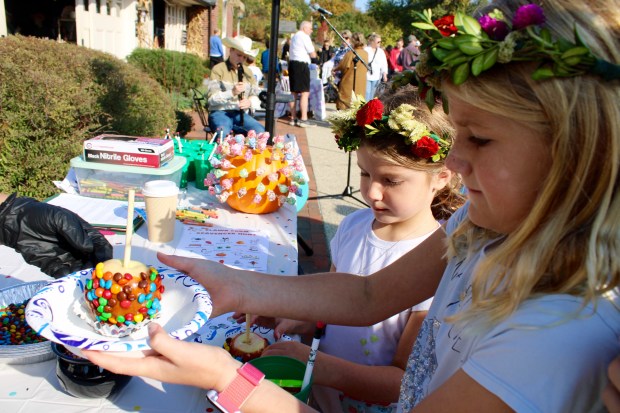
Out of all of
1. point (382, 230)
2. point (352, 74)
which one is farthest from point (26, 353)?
point (352, 74)

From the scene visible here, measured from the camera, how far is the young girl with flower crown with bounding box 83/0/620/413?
761mm

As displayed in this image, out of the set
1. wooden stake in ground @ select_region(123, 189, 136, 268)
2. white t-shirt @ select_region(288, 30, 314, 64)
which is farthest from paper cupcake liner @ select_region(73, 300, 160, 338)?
white t-shirt @ select_region(288, 30, 314, 64)

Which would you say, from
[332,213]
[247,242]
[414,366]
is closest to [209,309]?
[414,366]

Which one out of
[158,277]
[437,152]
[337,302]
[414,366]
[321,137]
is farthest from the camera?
[321,137]

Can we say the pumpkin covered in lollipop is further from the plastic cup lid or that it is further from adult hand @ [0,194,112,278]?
adult hand @ [0,194,112,278]

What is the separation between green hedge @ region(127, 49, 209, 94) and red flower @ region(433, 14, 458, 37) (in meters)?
11.2

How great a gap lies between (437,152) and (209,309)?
3.36 ft

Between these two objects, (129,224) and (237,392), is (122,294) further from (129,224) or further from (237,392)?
(237,392)

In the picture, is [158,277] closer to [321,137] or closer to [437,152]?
[437,152]

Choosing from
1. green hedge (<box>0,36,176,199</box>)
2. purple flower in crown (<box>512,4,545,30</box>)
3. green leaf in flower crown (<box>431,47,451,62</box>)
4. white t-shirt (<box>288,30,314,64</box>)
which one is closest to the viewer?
purple flower in crown (<box>512,4,545,30</box>)

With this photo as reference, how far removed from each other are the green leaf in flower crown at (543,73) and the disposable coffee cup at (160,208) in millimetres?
1858

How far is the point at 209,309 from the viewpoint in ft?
3.80

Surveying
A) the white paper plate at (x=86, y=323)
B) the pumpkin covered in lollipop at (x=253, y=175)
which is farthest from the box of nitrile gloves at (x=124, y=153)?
the white paper plate at (x=86, y=323)

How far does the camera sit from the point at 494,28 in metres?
0.87
